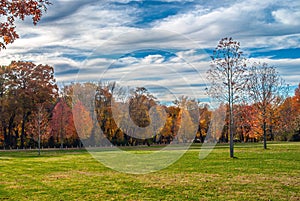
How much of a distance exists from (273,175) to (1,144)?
52.0m

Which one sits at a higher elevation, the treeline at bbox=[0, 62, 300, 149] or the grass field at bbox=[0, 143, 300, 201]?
the treeline at bbox=[0, 62, 300, 149]

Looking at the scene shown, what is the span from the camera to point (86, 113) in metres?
52.3

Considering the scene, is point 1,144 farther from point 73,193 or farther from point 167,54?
point 73,193

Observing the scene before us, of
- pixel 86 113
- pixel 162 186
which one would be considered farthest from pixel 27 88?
pixel 162 186

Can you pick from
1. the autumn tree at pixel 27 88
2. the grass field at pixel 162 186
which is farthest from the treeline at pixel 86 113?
the grass field at pixel 162 186

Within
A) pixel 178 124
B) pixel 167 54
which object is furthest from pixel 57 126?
pixel 167 54

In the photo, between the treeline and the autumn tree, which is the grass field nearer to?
the treeline

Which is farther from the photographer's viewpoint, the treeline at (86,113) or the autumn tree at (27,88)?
the autumn tree at (27,88)

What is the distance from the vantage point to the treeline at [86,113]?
5116cm

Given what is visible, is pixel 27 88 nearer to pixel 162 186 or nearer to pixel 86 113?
pixel 86 113

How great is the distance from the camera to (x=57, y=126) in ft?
189

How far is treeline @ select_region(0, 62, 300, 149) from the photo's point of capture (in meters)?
51.2

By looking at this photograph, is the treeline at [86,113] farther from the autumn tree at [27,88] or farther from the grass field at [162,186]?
the grass field at [162,186]

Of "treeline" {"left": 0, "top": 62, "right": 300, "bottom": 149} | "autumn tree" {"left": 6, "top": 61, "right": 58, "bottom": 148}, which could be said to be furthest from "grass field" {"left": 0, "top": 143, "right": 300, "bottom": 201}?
Answer: "autumn tree" {"left": 6, "top": 61, "right": 58, "bottom": 148}
